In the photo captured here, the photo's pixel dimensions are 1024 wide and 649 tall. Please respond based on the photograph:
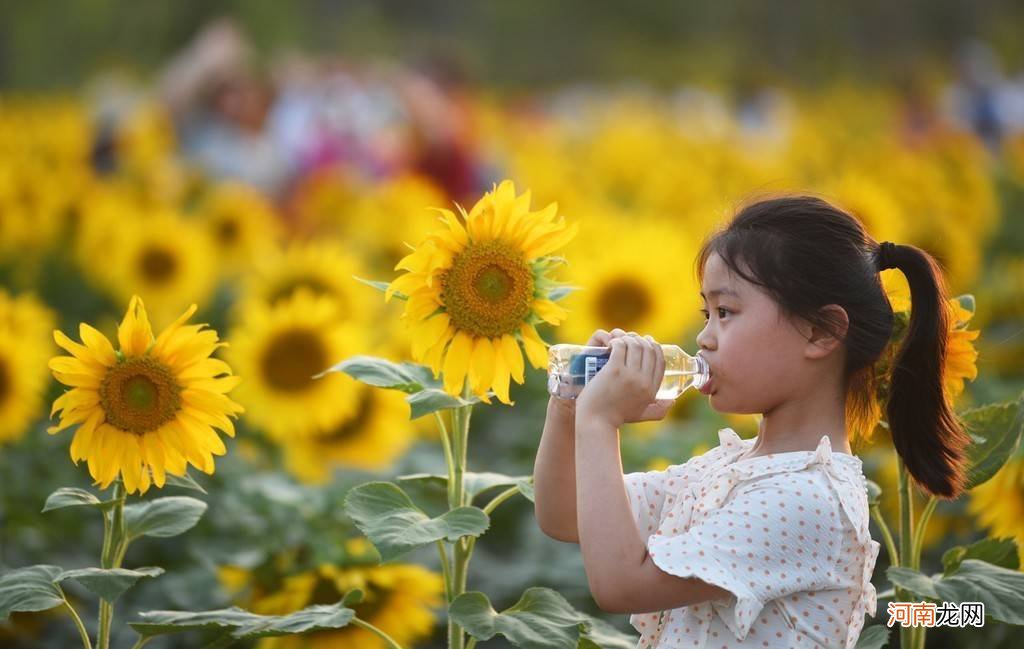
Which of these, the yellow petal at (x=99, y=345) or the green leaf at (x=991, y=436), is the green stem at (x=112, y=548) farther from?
the green leaf at (x=991, y=436)

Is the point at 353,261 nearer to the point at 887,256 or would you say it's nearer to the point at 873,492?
the point at 873,492

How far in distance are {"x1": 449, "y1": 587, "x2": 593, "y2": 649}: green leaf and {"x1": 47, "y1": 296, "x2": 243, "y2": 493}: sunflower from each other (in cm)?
44

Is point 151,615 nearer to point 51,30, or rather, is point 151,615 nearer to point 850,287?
point 850,287

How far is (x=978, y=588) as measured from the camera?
214 centimetres

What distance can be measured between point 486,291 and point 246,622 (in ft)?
1.96

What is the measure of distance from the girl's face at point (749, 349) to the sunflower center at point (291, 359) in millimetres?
2116

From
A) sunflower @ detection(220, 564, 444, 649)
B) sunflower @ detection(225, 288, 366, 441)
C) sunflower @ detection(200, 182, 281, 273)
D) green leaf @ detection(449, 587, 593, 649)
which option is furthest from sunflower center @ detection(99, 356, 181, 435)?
sunflower @ detection(200, 182, 281, 273)

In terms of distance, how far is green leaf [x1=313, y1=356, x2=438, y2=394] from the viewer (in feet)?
7.16

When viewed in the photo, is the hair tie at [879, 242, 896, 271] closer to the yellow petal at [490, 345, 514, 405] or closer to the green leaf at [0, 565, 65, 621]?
the yellow petal at [490, 345, 514, 405]

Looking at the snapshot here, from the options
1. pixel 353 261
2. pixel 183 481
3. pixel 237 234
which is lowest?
pixel 183 481

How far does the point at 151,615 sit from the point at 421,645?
4.39 feet

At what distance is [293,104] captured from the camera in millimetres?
14023

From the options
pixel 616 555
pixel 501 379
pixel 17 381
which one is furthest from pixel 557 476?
pixel 17 381

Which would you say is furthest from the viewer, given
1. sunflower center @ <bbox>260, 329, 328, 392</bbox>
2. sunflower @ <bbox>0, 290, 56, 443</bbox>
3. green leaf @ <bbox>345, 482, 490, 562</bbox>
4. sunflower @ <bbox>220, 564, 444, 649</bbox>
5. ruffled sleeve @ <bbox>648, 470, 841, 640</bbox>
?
sunflower center @ <bbox>260, 329, 328, 392</bbox>
